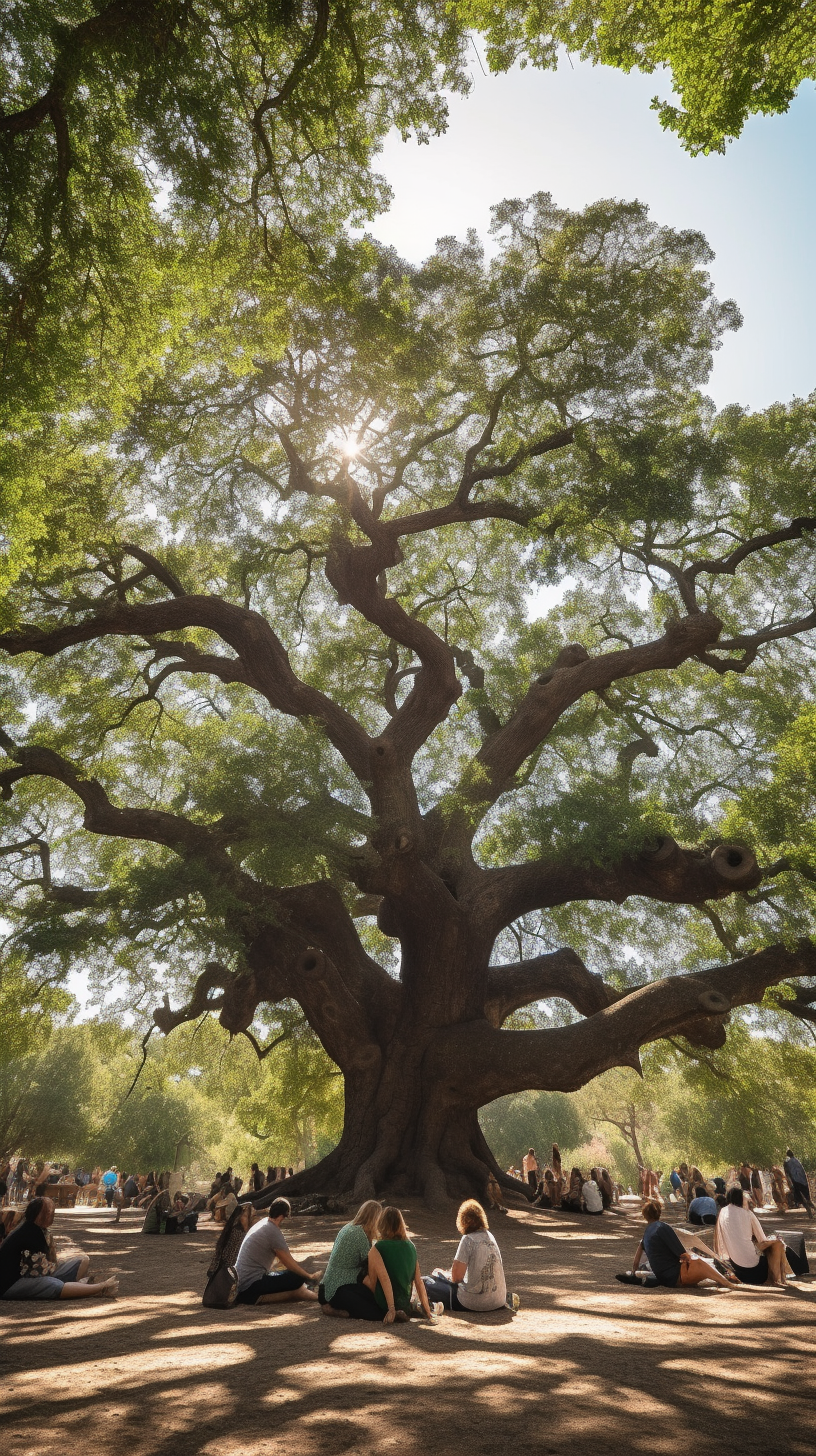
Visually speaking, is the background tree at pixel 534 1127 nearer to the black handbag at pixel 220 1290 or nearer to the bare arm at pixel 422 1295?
the black handbag at pixel 220 1290

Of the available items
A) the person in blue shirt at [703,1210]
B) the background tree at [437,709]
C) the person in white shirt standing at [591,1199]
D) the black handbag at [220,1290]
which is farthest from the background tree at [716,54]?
the person in white shirt standing at [591,1199]

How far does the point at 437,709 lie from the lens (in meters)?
15.2

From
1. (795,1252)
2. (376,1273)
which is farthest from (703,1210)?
(376,1273)

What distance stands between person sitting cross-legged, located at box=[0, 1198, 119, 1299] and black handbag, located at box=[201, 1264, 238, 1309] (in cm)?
96

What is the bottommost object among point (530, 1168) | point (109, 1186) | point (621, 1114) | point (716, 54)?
point (109, 1186)

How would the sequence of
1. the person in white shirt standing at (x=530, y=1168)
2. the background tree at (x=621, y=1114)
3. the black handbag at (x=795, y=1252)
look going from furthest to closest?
the background tree at (x=621, y=1114) → the person in white shirt standing at (x=530, y=1168) → the black handbag at (x=795, y=1252)

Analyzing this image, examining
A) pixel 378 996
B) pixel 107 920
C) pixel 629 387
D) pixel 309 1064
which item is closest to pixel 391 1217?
pixel 107 920

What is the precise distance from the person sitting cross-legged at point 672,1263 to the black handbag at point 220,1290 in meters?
3.28

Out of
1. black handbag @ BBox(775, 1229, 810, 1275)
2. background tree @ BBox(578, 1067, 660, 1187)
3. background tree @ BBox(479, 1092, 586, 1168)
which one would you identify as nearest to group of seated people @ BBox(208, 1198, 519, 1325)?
black handbag @ BBox(775, 1229, 810, 1275)

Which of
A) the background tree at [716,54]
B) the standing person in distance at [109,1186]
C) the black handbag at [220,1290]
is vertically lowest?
the standing person in distance at [109,1186]

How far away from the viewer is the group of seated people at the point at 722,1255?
641cm

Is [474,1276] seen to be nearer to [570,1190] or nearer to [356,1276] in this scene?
[356,1276]

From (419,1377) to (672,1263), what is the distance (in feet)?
12.5

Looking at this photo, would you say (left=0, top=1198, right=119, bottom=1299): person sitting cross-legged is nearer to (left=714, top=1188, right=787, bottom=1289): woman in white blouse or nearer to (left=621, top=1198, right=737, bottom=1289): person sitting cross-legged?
(left=621, top=1198, right=737, bottom=1289): person sitting cross-legged
